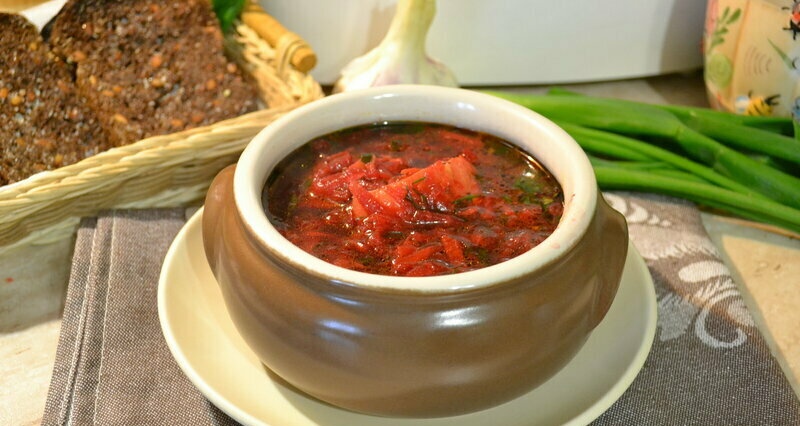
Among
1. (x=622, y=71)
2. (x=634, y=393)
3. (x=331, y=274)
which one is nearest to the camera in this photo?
(x=331, y=274)

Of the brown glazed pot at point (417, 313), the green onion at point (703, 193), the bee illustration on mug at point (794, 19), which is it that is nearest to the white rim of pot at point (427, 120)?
the brown glazed pot at point (417, 313)

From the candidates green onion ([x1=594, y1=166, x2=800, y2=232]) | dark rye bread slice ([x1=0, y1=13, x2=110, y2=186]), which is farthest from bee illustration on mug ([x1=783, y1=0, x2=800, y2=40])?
dark rye bread slice ([x1=0, y1=13, x2=110, y2=186])

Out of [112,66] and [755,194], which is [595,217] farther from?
[112,66]

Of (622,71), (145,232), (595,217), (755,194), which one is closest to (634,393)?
Result: (595,217)

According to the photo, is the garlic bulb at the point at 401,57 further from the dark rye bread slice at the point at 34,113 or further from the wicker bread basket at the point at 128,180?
the dark rye bread slice at the point at 34,113

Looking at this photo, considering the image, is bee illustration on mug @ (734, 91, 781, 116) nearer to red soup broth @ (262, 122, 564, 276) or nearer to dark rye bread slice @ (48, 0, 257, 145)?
red soup broth @ (262, 122, 564, 276)

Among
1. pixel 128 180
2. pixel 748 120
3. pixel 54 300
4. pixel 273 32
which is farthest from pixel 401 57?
pixel 54 300
